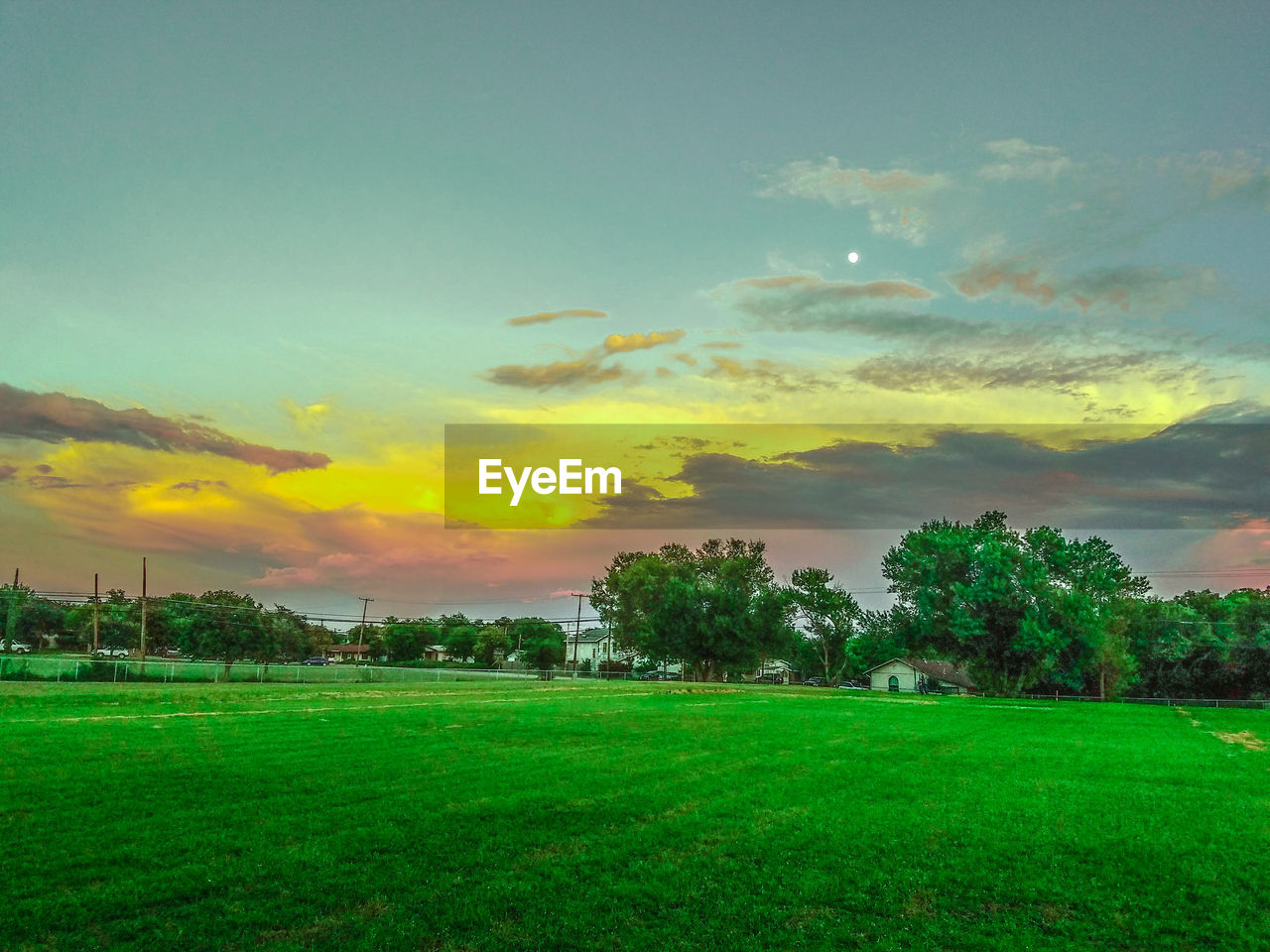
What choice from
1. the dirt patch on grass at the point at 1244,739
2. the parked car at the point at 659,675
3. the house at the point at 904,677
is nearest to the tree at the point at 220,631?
the parked car at the point at 659,675

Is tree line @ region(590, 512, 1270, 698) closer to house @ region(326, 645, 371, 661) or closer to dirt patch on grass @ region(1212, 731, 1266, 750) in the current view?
dirt patch on grass @ region(1212, 731, 1266, 750)

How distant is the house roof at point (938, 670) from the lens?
11389 cm

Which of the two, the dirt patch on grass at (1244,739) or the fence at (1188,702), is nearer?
the dirt patch on grass at (1244,739)

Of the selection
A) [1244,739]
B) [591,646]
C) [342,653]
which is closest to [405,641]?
[342,653]

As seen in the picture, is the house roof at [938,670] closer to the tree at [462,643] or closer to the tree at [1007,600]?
the tree at [1007,600]

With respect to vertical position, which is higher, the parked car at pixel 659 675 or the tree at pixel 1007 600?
the tree at pixel 1007 600

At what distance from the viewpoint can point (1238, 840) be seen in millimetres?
11461

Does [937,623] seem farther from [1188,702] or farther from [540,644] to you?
[540,644]

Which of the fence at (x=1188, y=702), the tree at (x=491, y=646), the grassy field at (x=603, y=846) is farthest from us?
the tree at (x=491, y=646)

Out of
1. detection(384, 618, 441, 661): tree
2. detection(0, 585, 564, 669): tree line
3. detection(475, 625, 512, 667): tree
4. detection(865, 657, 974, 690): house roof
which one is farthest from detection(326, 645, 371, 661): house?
detection(865, 657, 974, 690): house roof

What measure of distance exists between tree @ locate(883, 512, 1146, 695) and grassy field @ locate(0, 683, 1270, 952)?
58167mm

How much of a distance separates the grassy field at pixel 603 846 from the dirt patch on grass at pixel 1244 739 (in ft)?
29.5

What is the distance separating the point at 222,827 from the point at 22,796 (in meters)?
3.73

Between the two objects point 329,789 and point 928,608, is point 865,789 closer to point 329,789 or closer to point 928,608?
point 329,789
